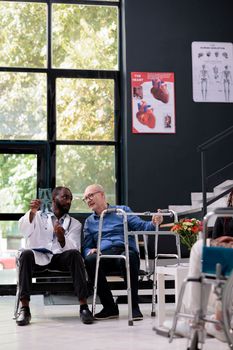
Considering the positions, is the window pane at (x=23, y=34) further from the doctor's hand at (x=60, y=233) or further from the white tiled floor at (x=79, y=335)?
the white tiled floor at (x=79, y=335)

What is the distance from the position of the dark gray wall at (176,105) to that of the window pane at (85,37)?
28 cm

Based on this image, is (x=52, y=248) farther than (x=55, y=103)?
No

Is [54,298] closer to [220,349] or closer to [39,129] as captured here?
[39,129]

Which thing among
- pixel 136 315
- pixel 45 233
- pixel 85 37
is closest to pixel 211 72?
pixel 85 37

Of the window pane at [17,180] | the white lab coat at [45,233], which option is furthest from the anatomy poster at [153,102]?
the white lab coat at [45,233]

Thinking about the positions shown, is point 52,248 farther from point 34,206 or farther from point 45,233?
point 34,206

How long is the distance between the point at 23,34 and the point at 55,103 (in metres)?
0.93

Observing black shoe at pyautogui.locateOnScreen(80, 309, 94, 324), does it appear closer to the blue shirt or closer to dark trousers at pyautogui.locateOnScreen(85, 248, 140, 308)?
dark trousers at pyautogui.locateOnScreen(85, 248, 140, 308)

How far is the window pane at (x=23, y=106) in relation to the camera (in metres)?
8.40

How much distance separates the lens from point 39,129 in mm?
8430

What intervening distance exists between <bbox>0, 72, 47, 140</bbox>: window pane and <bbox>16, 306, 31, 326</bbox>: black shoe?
349 centimetres

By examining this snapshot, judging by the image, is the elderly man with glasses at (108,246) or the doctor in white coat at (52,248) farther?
the elderly man with glasses at (108,246)

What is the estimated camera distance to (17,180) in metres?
8.32

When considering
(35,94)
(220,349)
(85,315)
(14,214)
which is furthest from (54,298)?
(220,349)
